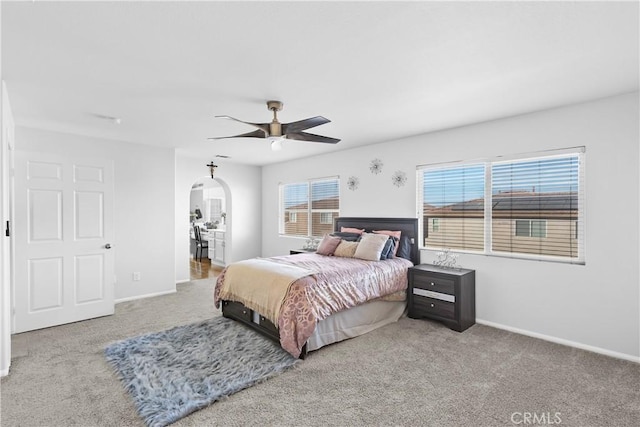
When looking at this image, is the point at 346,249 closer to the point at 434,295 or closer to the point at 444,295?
the point at 434,295

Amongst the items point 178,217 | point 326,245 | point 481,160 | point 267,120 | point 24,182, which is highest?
point 267,120

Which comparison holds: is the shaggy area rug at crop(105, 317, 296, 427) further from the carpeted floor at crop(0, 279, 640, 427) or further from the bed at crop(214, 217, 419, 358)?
the bed at crop(214, 217, 419, 358)

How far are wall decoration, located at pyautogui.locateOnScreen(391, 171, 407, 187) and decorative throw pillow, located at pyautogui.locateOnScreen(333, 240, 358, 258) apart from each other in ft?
3.58

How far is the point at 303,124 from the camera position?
9.73 ft

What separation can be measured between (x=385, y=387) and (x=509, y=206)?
99.8 inches

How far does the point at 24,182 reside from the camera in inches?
145

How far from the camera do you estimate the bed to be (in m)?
2.98

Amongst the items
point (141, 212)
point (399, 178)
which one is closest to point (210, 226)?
point (141, 212)

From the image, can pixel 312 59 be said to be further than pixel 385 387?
No

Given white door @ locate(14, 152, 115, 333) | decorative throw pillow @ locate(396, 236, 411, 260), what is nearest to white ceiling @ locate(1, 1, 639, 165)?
white door @ locate(14, 152, 115, 333)

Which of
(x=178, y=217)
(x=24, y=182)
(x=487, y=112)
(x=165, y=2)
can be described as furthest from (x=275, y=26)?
(x=178, y=217)

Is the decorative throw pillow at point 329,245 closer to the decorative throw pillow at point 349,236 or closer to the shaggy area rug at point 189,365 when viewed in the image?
the decorative throw pillow at point 349,236

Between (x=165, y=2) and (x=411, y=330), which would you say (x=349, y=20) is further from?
(x=411, y=330)

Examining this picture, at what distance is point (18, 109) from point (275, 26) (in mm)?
3155
